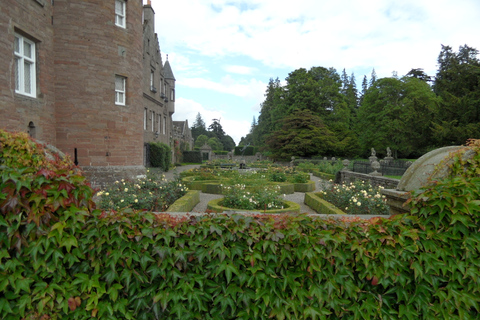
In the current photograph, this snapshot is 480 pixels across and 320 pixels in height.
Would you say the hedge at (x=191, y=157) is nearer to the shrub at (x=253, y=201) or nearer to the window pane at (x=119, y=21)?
the window pane at (x=119, y=21)

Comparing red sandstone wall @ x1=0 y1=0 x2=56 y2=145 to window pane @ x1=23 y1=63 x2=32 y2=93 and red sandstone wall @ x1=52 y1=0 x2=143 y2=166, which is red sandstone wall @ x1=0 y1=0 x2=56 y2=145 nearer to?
window pane @ x1=23 y1=63 x2=32 y2=93

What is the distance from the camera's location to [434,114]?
2636cm

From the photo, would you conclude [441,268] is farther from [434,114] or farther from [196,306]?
[434,114]

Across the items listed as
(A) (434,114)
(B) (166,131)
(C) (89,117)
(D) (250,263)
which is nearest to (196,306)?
(D) (250,263)

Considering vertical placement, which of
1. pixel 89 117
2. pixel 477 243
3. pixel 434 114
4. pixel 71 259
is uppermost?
pixel 434 114

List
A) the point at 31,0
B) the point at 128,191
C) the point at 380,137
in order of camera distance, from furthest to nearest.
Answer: the point at 380,137
the point at 31,0
the point at 128,191

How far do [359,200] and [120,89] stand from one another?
416 inches

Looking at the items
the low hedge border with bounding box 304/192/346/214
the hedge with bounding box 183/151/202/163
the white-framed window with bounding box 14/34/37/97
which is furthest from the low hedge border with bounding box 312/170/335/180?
the hedge with bounding box 183/151/202/163

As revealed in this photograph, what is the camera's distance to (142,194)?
692 cm

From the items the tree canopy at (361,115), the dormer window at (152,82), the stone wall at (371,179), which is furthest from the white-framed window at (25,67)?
the tree canopy at (361,115)

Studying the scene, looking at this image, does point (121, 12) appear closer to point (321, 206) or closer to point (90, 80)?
point (90, 80)

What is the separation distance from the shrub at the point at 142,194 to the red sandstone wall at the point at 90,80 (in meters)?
4.15

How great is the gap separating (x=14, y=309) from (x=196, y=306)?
1.41m

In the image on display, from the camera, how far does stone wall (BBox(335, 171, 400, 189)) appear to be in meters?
8.78
